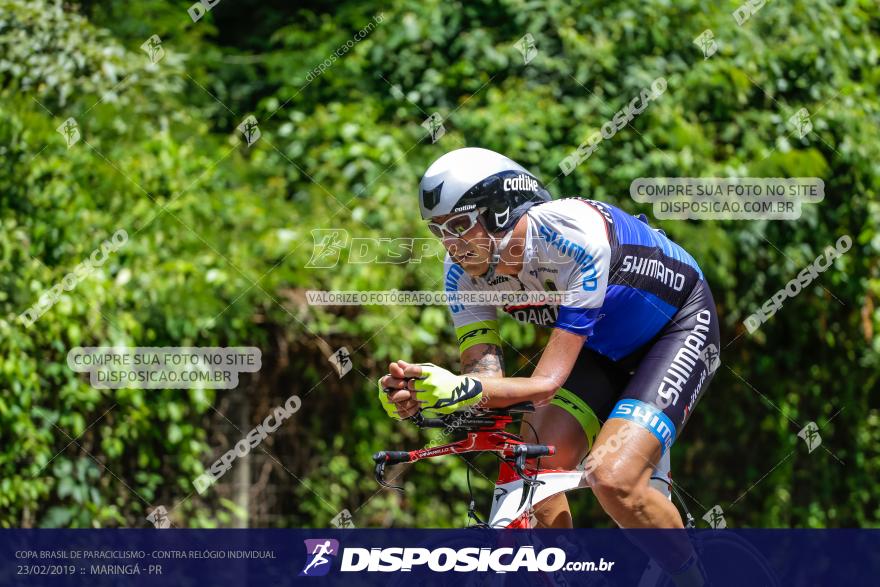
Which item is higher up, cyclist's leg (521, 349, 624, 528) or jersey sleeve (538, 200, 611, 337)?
jersey sleeve (538, 200, 611, 337)

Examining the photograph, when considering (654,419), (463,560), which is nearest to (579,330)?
(654,419)

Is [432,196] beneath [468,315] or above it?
Answer: above

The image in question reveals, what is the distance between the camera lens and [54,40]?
7.42 meters

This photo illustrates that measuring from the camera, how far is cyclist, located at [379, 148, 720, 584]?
383 centimetres

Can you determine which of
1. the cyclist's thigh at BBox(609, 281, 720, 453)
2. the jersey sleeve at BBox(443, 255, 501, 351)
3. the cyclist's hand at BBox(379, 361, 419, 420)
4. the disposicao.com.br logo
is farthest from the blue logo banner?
the jersey sleeve at BBox(443, 255, 501, 351)

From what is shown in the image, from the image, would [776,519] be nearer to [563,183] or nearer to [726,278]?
[726,278]

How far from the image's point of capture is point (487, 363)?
4270 millimetres

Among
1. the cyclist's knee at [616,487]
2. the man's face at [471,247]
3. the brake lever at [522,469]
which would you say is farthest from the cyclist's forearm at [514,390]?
the man's face at [471,247]

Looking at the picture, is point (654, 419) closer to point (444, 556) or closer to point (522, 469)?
point (522, 469)

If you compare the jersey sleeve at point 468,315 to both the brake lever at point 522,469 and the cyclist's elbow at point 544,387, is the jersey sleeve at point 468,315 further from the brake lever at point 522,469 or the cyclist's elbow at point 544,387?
the brake lever at point 522,469

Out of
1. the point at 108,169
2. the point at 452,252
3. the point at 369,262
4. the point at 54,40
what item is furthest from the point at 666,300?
the point at 54,40

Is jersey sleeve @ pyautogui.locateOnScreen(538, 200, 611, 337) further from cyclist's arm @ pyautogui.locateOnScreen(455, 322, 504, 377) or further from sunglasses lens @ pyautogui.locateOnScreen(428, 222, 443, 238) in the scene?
cyclist's arm @ pyautogui.locateOnScreen(455, 322, 504, 377)

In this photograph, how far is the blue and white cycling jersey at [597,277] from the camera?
3.90m

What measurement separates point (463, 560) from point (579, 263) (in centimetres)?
107
